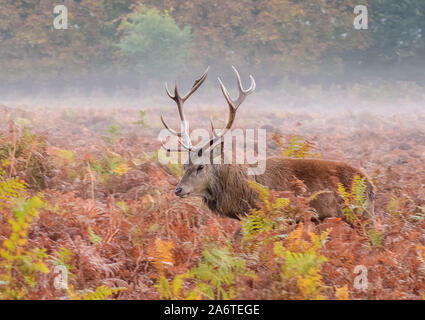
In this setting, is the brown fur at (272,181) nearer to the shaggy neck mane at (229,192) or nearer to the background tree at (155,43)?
the shaggy neck mane at (229,192)

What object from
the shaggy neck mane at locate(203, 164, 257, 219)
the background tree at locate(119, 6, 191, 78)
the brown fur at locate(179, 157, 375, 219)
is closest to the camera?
the brown fur at locate(179, 157, 375, 219)

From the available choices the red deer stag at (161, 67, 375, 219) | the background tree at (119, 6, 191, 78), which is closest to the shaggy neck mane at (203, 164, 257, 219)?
the red deer stag at (161, 67, 375, 219)

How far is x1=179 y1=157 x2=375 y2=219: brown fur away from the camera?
577 cm

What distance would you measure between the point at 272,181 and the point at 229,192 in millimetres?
526

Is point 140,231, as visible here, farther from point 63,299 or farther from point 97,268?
point 63,299

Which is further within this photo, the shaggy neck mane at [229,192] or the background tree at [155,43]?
the background tree at [155,43]

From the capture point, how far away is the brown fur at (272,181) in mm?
5770

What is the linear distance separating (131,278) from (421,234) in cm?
312

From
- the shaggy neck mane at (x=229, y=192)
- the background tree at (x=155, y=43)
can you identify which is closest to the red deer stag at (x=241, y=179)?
the shaggy neck mane at (x=229, y=192)

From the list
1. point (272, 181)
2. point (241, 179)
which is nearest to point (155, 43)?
point (241, 179)

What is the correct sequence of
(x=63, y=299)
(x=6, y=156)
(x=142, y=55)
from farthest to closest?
(x=142, y=55), (x=6, y=156), (x=63, y=299)

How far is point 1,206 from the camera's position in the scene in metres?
5.18

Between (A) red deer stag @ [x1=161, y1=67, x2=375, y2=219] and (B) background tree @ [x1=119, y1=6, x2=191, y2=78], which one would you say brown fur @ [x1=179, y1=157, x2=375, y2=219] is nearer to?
(A) red deer stag @ [x1=161, y1=67, x2=375, y2=219]

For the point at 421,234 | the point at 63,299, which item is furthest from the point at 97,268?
the point at 421,234
